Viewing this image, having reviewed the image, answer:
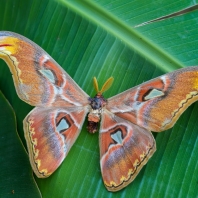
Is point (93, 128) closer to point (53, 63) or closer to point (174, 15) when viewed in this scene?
point (53, 63)

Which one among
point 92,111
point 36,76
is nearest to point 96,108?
point 92,111

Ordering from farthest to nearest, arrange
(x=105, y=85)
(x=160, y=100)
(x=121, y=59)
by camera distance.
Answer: (x=121, y=59), (x=105, y=85), (x=160, y=100)

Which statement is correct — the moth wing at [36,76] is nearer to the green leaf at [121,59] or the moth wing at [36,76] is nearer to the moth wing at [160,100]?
the green leaf at [121,59]

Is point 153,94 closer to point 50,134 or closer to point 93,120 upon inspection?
point 93,120

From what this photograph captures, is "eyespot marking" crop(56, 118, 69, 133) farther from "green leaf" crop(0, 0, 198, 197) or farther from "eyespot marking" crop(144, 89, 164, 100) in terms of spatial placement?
"eyespot marking" crop(144, 89, 164, 100)

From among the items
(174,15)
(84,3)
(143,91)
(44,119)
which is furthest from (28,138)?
(174,15)

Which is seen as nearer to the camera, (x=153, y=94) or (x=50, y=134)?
(x=153, y=94)

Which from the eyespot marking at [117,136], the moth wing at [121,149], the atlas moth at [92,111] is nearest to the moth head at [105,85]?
the atlas moth at [92,111]
